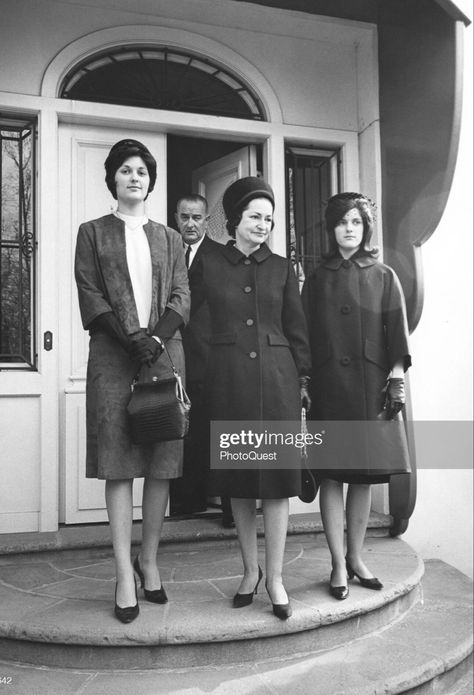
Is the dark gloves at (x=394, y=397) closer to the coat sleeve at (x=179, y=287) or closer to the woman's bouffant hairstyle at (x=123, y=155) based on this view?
the coat sleeve at (x=179, y=287)

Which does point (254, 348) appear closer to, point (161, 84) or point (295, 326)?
point (295, 326)

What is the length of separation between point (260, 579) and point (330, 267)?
55.4 inches

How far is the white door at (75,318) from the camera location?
4.01m

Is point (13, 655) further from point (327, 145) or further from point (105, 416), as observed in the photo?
point (327, 145)

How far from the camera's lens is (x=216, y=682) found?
251cm

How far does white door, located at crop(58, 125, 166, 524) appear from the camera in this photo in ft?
13.1

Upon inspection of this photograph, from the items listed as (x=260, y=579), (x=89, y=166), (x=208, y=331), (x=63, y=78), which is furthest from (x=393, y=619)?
(x=63, y=78)

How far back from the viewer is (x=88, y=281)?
2.74 m

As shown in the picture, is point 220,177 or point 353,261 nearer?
point 353,261

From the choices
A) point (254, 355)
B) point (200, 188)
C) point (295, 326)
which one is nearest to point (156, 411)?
point (254, 355)

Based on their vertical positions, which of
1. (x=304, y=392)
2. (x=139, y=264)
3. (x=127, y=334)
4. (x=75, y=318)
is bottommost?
(x=304, y=392)

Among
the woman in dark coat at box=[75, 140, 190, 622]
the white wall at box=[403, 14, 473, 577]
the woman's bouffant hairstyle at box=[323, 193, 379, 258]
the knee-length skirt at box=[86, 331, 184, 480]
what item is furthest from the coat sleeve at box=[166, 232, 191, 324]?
the white wall at box=[403, 14, 473, 577]

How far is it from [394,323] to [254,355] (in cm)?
67

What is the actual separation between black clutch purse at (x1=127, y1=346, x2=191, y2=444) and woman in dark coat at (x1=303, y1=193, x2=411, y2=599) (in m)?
0.68
